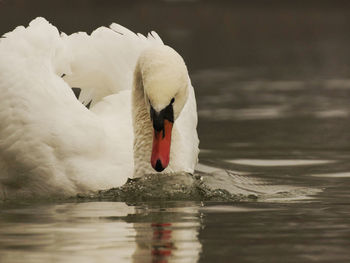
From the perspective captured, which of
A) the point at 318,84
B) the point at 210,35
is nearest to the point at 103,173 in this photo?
the point at 318,84

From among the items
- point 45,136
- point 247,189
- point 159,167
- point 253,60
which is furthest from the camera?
point 253,60

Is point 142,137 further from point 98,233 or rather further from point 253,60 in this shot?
point 253,60

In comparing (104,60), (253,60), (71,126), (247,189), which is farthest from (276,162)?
(253,60)

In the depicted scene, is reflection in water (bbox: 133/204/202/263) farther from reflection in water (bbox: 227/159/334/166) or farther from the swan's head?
reflection in water (bbox: 227/159/334/166)

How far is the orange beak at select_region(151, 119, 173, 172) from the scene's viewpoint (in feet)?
32.1

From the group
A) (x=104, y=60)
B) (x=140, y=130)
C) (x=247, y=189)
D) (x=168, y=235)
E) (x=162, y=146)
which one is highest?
(x=104, y=60)

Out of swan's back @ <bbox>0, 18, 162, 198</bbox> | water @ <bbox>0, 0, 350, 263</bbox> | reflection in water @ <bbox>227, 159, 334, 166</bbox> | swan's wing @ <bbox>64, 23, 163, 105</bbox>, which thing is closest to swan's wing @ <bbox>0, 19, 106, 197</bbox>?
swan's back @ <bbox>0, 18, 162, 198</bbox>

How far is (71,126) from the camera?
10.4 metres

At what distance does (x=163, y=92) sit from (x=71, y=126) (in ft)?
3.54

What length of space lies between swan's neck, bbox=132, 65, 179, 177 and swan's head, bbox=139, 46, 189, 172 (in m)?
0.53

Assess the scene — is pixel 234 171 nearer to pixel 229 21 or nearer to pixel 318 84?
pixel 318 84

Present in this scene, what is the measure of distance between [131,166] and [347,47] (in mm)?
16451

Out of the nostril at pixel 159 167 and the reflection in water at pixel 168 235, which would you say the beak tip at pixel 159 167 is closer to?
the nostril at pixel 159 167

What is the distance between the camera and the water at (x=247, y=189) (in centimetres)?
788
